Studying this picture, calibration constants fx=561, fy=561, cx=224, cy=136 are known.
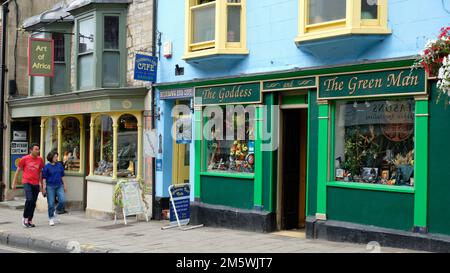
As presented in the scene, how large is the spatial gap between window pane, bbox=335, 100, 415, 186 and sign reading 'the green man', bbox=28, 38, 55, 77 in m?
9.36

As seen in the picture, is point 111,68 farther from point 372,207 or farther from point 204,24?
point 372,207

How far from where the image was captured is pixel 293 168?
11.9 m

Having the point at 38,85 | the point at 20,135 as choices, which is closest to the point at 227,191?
the point at 38,85

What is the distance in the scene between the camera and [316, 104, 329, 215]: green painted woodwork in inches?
411

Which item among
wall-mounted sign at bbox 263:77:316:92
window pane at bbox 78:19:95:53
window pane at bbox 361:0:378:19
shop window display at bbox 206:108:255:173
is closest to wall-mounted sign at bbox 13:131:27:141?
window pane at bbox 78:19:95:53

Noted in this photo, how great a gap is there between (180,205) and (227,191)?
108 cm

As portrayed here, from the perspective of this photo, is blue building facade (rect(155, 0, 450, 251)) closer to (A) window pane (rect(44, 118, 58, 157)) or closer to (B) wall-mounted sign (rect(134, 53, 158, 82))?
(B) wall-mounted sign (rect(134, 53, 158, 82))

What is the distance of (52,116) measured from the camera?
17.2m

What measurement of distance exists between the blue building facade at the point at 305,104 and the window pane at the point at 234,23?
0.08 feet
